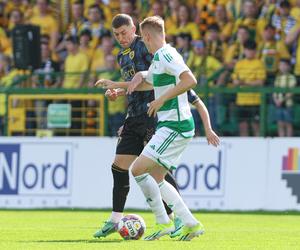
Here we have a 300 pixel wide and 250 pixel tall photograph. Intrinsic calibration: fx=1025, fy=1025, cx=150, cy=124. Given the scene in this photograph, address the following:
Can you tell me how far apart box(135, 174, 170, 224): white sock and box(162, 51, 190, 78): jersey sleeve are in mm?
1145

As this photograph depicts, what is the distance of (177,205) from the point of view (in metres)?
10.6

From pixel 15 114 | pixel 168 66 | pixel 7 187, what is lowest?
pixel 7 187

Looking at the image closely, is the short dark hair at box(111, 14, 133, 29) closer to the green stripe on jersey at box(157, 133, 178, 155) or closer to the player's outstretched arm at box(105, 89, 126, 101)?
the player's outstretched arm at box(105, 89, 126, 101)

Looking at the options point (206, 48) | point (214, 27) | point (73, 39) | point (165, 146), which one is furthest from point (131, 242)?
point (73, 39)

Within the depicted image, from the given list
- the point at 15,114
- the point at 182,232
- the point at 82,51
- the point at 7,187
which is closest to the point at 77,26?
the point at 82,51

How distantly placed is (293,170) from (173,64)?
7653mm

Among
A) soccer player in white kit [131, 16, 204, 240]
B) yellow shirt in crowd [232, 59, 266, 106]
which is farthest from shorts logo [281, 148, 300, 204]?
soccer player in white kit [131, 16, 204, 240]

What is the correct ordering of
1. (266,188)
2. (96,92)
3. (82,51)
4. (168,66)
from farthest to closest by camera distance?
(82,51) < (96,92) < (266,188) < (168,66)

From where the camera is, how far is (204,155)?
1797cm

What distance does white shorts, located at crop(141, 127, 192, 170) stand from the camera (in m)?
10.4

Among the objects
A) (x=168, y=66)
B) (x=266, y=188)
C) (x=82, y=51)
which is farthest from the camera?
(x=82, y=51)

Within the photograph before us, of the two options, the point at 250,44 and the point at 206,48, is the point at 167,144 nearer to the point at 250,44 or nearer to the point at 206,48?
the point at 250,44

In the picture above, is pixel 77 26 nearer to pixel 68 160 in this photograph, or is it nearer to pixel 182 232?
pixel 68 160

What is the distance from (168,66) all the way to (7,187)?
896 centimetres
